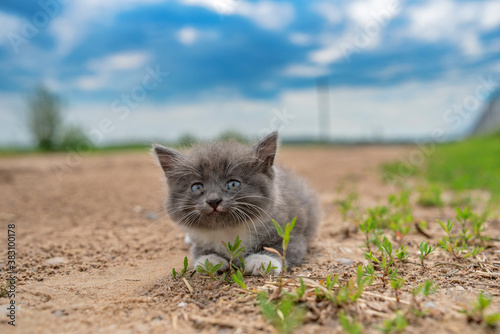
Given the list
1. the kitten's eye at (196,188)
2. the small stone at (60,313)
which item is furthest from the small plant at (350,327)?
the small stone at (60,313)

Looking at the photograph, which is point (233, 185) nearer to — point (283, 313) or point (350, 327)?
point (283, 313)

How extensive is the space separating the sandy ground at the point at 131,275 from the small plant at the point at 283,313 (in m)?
0.05

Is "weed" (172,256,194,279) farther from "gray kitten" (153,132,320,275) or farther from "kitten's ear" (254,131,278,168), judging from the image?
"kitten's ear" (254,131,278,168)

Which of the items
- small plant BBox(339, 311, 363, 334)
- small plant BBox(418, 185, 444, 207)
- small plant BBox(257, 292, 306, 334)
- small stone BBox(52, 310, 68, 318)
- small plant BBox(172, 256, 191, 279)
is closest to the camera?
small plant BBox(339, 311, 363, 334)

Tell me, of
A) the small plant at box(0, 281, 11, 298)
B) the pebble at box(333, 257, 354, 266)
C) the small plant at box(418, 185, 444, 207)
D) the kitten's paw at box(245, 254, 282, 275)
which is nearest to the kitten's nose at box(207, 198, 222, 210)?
the kitten's paw at box(245, 254, 282, 275)

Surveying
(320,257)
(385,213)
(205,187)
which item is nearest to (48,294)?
(205,187)

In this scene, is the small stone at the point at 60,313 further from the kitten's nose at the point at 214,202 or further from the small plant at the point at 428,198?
the small plant at the point at 428,198

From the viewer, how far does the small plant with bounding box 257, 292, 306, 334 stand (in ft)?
6.72

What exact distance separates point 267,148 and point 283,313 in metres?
1.58

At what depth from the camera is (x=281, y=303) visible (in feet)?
7.59

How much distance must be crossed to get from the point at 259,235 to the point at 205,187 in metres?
0.65

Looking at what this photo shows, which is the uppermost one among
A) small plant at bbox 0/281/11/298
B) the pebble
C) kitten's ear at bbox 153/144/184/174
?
kitten's ear at bbox 153/144/184/174

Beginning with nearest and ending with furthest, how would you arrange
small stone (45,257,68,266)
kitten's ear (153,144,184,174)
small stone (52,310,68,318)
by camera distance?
small stone (52,310,68,318)
kitten's ear (153,144,184,174)
small stone (45,257,68,266)

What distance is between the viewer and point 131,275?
10.8ft
